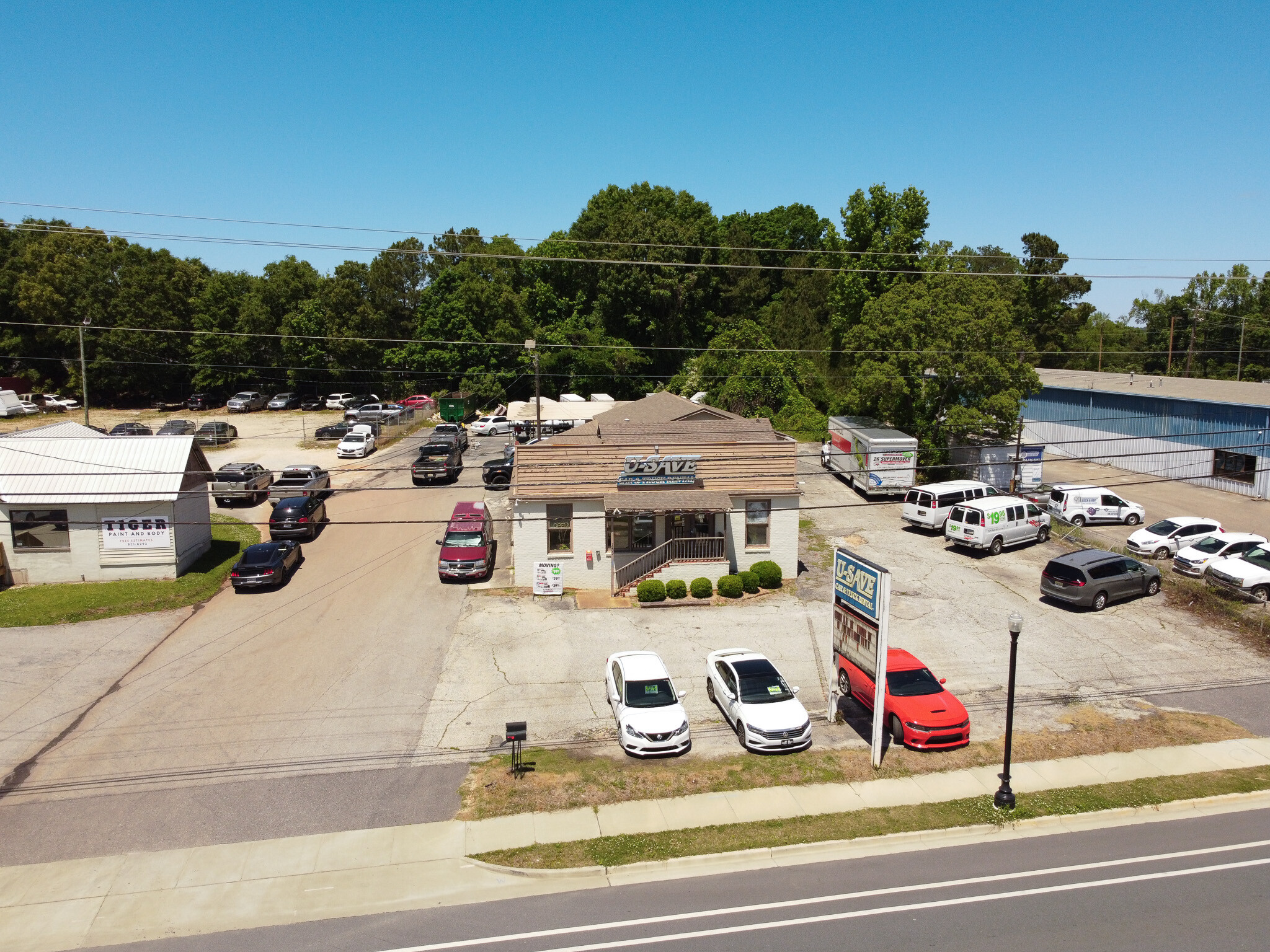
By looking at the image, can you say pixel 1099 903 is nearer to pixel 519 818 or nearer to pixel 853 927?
pixel 853 927

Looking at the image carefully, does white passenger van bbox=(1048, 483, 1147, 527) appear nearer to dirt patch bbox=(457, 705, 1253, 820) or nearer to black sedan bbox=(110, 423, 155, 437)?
dirt patch bbox=(457, 705, 1253, 820)

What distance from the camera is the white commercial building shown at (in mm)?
28125

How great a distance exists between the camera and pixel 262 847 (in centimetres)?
1451

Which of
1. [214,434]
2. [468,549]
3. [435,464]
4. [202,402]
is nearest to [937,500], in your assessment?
[468,549]

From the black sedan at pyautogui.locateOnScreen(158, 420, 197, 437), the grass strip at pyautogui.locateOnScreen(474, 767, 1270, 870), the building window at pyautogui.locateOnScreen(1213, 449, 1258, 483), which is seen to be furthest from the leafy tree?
the black sedan at pyautogui.locateOnScreen(158, 420, 197, 437)

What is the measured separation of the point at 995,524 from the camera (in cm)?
3180

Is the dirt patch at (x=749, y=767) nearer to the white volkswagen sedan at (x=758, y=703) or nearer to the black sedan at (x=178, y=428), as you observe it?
the white volkswagen sedan at (x=758, y=703)

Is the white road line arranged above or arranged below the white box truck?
A: below

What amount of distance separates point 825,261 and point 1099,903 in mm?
66602

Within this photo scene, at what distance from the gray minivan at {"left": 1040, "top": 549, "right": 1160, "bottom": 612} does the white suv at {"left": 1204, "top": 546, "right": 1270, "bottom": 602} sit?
1951mm

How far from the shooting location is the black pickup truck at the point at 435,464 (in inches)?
1682

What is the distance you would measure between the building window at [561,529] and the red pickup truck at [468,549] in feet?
9.63

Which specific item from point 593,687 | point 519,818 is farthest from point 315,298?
point 519,818

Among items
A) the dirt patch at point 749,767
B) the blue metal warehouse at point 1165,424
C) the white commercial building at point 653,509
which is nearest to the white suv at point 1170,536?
the blue metal warehouse at point 1165,424
